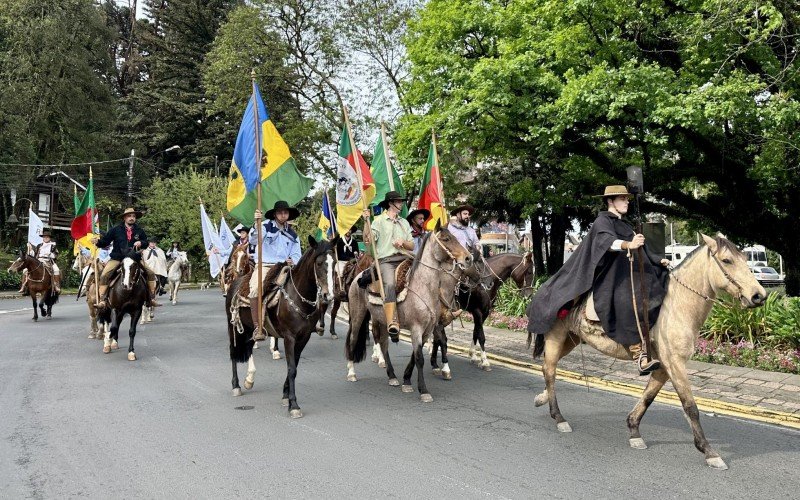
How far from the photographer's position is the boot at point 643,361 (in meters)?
6.01

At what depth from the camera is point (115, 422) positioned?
7297 mm

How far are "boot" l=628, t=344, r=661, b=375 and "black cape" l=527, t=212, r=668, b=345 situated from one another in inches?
4.0

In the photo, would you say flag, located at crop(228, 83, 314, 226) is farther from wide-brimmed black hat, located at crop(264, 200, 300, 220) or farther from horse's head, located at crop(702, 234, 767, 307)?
horse's head, located at crop(702, 234, 767, 307)

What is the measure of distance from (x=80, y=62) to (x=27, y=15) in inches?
175

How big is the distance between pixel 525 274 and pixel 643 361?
6.89m

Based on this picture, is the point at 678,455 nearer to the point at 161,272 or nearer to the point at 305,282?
the point at 305,282

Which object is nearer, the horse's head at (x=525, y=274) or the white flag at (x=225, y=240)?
the horse's head at (x=525, y=274)

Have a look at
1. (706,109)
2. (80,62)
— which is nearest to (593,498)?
(706,109)

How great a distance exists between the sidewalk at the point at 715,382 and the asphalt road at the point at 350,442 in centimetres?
58

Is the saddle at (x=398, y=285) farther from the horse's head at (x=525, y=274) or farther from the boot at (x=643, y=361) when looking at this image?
the horse's head at (x=525, y=274)

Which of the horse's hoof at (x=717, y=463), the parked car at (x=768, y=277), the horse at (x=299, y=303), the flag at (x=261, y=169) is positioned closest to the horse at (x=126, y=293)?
the flag at (x=261, y=169)

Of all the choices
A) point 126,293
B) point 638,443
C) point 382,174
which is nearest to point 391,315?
point 638,443

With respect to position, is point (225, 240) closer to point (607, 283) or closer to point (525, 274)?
point (525, 274)


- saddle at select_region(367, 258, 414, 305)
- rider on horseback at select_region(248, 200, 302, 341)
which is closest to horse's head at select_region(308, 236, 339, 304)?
rider on horseback at select_region(248, 200, 302, 341)
